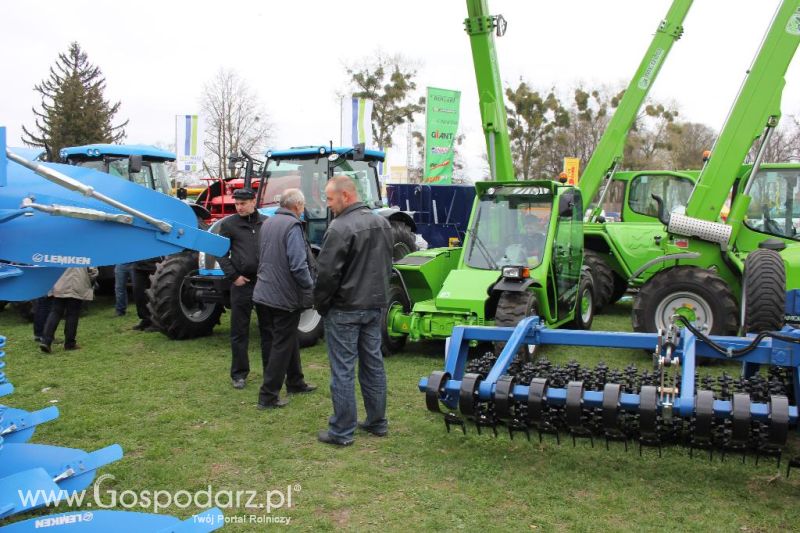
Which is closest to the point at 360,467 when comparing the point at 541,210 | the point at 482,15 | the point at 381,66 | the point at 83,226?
the point at 83,226

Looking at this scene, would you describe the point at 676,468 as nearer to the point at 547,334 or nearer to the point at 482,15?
the point at 547,334

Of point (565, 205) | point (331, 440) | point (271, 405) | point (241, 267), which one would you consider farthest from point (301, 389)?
point (565, 205)

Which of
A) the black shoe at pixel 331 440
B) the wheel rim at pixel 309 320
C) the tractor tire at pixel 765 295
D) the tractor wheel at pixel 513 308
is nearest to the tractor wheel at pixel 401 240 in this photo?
the wheel rim at pixel 309 320

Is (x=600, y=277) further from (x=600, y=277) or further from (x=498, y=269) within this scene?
(x=498, y=269)

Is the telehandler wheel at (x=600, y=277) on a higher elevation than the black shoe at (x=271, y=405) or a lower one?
higher

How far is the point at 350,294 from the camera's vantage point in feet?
15.0

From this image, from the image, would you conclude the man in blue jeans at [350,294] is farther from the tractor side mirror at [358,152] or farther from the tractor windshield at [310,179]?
the tractor windshield at [310,179]

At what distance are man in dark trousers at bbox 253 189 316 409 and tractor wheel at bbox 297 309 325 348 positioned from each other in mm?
2160

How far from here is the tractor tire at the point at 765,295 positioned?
6.04 m

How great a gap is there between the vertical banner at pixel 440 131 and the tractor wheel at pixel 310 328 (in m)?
15.1

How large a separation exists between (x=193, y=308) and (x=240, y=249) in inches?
103

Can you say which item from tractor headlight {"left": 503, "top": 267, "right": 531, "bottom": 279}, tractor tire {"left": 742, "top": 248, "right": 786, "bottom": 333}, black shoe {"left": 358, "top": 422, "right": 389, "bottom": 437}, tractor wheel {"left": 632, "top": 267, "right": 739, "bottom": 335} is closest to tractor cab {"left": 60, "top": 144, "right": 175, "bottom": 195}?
tractor headlight {"left": 503, "top": 267, "right": 531, "bottom": 279}

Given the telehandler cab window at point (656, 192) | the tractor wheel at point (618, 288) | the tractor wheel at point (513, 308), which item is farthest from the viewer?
the tractor wheel at point (618, 288)

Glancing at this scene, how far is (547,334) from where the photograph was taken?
480 centimetres
